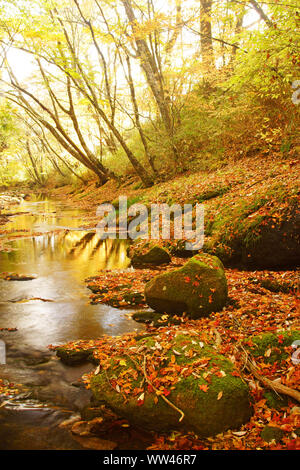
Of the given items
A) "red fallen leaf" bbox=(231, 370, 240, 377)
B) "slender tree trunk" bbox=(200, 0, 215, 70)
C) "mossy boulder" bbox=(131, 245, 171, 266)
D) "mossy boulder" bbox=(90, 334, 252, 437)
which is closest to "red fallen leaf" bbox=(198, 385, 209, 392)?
"mossy boulder" bbox=(90, 334, 252, 437)

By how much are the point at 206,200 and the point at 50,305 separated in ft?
21.0

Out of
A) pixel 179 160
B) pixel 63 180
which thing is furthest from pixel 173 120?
pixel 63 180

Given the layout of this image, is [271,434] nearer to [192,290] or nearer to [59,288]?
[192,290]

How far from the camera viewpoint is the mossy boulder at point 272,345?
3.50 metres

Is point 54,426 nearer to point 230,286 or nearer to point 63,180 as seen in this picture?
point 230,286

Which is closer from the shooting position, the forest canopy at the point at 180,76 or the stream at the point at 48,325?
the stream at the point at 48,325

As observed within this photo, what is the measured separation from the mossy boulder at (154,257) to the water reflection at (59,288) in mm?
571

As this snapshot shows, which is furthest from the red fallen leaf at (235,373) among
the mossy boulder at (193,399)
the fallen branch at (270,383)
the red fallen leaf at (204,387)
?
the red fallen leaf at (204,387)

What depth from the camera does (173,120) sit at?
14.4 metres

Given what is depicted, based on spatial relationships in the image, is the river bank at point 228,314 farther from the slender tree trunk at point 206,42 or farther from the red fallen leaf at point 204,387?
the slender tree trunk at point 206,42

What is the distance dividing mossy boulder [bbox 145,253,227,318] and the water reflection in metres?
0.72

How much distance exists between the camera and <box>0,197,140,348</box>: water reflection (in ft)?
16.9

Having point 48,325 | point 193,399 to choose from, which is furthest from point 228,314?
point 48,325

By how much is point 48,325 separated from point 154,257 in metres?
3.72
